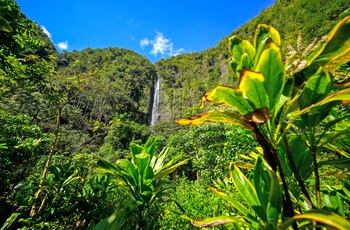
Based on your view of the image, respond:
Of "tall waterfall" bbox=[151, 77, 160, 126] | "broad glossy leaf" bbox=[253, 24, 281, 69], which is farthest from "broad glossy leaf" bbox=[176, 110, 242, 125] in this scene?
"tall waterfall" bbox=[151, 77, 160, 126]

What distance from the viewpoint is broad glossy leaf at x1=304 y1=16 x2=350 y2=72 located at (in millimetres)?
603

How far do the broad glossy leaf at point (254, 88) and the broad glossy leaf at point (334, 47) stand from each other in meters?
0.19

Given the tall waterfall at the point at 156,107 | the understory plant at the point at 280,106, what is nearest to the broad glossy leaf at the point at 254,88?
the understory plant at the point at 280,106

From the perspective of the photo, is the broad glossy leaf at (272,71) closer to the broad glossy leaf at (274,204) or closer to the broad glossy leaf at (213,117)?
the broad glossy leaf at (213,117)

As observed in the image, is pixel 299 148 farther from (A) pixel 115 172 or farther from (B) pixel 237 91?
(A) pixel 115 172

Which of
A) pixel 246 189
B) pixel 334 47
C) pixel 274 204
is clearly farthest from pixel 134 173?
pixel 334 47

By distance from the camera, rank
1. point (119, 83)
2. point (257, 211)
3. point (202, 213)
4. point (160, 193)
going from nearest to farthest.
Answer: point (257, 211) → point (160, 193) → point (202, 213) → point (119, 83)

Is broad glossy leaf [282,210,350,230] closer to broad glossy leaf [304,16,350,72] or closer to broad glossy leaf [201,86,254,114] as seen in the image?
broad glossy leaf [201,86,254,114]

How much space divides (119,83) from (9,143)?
4602 centimetres

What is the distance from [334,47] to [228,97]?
367 mm

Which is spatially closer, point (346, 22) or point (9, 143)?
point (346, 22)

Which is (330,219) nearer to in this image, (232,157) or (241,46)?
(241,46)

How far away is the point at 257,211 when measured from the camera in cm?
74

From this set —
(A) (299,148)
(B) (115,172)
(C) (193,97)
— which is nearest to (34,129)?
(B) (115,172)
